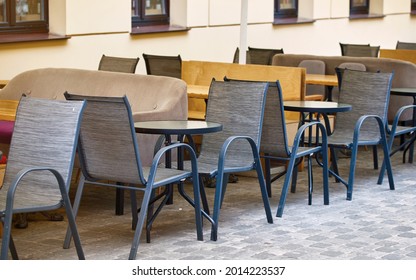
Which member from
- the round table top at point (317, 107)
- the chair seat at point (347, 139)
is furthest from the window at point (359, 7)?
the round table top at point (317, 107)

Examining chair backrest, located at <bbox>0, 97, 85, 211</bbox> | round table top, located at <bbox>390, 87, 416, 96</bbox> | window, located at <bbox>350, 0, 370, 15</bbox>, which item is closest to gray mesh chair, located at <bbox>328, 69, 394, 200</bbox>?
round table top, located at <bbox>390, 87, 416, 96</bbox>

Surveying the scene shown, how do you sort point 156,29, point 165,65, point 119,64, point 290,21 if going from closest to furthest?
point 119,64 < point 165,65 < point 156,29 < point 290,21

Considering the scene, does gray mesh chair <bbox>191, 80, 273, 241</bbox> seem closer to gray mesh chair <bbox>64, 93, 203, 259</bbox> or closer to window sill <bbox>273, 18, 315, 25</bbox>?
gray mesh chair <bbox>64, 93, 203, 259</bbox>

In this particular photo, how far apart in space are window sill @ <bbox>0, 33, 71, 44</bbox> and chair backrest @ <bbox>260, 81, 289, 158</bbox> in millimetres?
4220

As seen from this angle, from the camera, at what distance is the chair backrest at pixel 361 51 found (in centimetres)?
1362

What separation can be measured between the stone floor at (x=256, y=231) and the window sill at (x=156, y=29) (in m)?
4.73

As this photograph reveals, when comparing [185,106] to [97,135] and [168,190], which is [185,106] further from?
[97,135]

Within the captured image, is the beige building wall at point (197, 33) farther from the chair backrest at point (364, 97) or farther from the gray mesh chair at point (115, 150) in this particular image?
the gray mesh chair at point (115, 150)

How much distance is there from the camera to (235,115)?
23.5ft

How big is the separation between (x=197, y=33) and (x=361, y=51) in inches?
86.2

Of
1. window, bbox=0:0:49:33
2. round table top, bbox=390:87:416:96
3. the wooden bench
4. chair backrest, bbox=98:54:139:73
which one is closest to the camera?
round table top, bbox=390:87:416:96

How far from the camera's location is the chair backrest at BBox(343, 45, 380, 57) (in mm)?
13620

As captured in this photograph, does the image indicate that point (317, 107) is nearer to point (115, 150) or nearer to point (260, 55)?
point (115, 150)

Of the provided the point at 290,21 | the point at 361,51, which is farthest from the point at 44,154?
the point at 290,21
